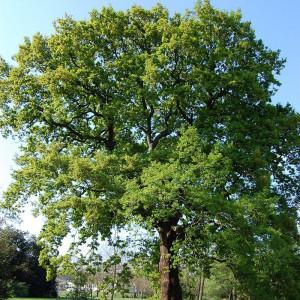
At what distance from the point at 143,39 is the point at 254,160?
813 centimetres

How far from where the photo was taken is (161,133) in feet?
68.9

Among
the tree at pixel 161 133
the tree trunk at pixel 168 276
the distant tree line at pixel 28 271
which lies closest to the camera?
the tree at pixel 161 133

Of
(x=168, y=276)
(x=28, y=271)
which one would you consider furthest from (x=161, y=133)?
(x=28, y=271)

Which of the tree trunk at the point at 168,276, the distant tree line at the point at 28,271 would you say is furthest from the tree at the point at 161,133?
the distant tree line at the point at 28,271

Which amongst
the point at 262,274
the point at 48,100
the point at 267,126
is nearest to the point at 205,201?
the point at 262,274

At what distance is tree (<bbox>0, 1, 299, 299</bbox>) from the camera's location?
52.9 feet

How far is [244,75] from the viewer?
61.2ft

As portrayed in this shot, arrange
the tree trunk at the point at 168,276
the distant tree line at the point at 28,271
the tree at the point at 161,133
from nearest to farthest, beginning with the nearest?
the tree at the point at 161,133
the tree trunk at the point at 168,276
the distant tree line at the point at 28,271

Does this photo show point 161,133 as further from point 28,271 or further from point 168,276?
point 28,271

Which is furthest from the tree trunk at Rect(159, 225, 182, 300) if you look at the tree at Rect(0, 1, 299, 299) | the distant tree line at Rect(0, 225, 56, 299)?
the distant tree line at Rect(0, 225, 56, 299)

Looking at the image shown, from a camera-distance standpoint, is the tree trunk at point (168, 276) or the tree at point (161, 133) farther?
the tree trunk at point (168, 276)

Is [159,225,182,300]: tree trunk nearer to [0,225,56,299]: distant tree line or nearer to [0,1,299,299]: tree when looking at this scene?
[0,1,299,299]: tree

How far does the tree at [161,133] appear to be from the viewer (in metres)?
16.1

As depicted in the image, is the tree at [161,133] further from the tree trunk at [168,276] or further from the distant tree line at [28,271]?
the distant tree line at [28,271]
